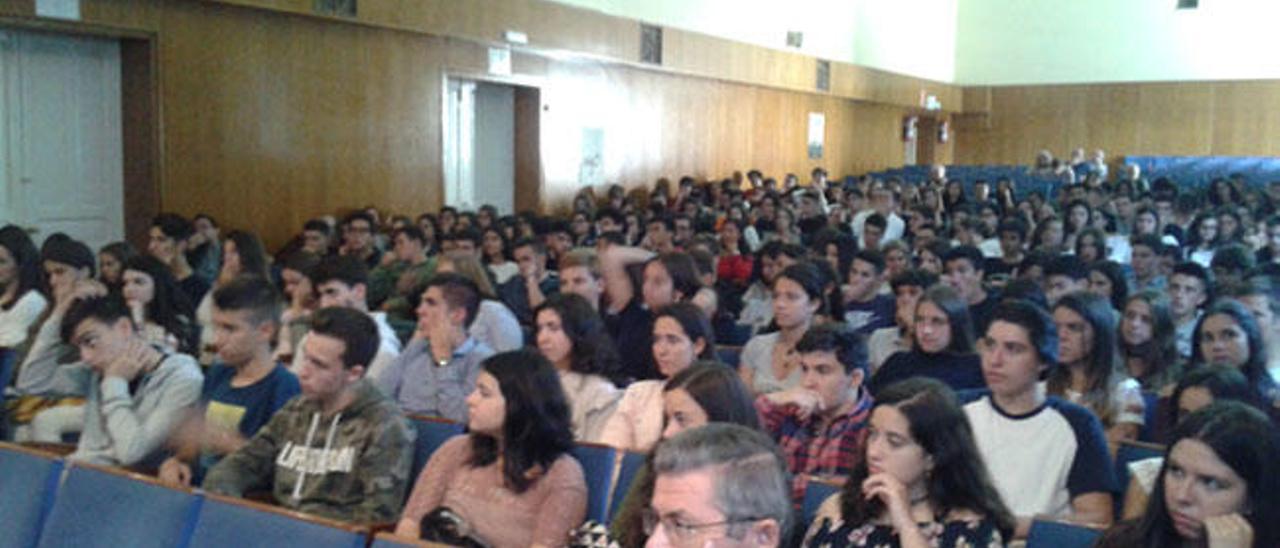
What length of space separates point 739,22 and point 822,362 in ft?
45.0

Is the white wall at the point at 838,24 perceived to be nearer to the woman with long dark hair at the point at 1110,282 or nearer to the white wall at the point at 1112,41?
the white wall at the point at 1112,41

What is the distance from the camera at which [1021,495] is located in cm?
348

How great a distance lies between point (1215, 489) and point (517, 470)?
1747 mm

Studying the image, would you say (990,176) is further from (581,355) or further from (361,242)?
(581,355)

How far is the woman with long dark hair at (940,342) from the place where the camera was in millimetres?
4668

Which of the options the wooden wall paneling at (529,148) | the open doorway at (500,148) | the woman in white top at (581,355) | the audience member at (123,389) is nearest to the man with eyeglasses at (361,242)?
the open doorway at (500,148)

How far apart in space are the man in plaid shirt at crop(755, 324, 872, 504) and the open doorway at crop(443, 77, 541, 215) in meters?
9.42

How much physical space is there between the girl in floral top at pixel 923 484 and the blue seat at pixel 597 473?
76 centimetres

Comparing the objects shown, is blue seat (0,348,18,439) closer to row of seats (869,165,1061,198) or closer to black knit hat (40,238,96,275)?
black knit hat (40,238,96,275)

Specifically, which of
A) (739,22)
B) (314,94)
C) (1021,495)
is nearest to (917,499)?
(1021,495)

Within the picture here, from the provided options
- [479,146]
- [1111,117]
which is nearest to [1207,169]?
[1111,117]

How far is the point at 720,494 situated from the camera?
2.09 meters

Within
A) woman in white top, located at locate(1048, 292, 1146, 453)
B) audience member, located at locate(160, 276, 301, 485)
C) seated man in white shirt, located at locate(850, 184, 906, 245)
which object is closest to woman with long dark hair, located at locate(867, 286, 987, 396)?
woman in white top, located at locate(1048, 292, 1146, 453)

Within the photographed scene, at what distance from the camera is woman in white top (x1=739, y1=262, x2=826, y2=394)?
507cm
